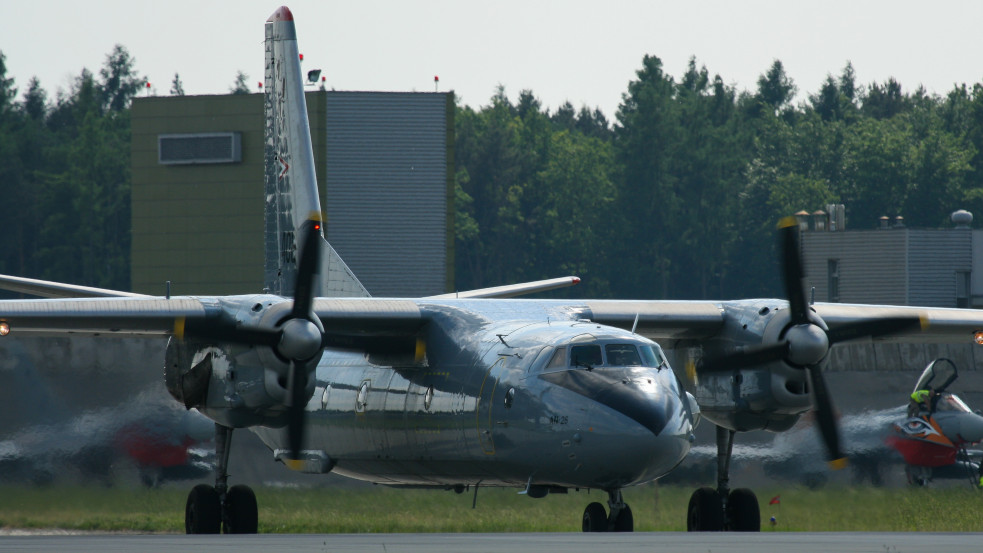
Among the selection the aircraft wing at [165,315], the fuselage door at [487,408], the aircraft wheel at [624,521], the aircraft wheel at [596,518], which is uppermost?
the aircraft wing at [165,315]

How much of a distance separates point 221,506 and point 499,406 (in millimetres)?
6000

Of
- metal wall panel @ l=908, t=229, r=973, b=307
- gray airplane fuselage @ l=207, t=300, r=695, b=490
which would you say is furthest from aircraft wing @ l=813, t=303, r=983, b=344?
metal wall panel @ l=908, t=229, r=973, b=307

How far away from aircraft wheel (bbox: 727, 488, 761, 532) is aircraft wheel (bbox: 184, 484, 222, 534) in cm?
762

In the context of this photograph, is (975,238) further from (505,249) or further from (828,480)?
(505,249)

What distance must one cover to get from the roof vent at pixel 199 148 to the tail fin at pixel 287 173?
2682 cm

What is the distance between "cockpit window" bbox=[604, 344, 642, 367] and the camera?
57.5 ft

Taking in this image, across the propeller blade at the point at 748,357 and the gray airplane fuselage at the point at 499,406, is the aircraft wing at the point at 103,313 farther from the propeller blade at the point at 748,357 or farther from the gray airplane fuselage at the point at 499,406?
the propeller blade at the point at 748,357

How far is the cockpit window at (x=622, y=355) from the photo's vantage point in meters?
17.5

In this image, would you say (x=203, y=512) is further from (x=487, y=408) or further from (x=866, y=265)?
(x=866, y=265)

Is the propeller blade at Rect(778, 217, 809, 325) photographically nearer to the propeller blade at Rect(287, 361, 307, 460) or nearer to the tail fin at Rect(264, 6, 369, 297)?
the propeller blade at Rect(287, 361, 307, 460)

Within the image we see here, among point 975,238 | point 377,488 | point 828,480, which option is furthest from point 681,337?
point 975,238

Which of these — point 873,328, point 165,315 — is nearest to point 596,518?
point 873,328

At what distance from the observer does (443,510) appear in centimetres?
2584

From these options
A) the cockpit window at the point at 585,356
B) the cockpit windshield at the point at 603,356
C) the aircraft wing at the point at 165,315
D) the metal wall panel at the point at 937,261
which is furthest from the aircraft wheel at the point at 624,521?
the metal wall panel at the point at 937,261
